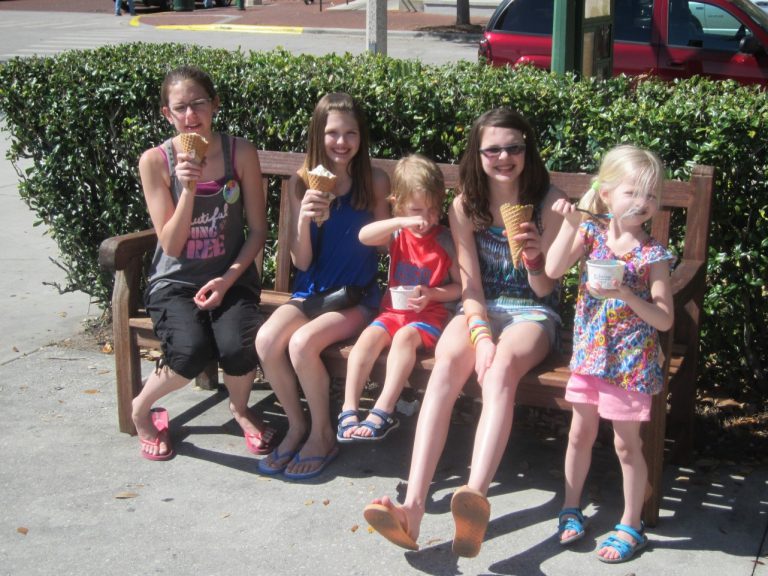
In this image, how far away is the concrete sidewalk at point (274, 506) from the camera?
351 cm

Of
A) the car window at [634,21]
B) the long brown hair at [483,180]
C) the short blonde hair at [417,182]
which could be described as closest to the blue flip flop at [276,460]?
the short blonde hair at [417,182]

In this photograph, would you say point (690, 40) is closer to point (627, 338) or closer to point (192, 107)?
point (192, 107)

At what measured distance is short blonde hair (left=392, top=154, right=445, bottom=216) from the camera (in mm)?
4027

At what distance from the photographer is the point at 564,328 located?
4496 mm

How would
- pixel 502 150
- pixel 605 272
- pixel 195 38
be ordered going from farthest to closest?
pixel 195 38 → pixel 502 150 → pixel 605 272

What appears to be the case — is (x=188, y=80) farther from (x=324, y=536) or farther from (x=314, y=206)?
(x=324, y=536)

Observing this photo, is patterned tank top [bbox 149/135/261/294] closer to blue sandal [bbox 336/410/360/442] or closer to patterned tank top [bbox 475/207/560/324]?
blue sandal [bbox 336/410/360/442]

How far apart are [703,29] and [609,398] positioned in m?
7.50

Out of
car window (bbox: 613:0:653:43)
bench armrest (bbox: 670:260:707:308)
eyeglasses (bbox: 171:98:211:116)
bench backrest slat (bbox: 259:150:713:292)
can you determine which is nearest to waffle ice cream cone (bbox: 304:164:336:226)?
bench backrest slat (bbox: 259:150:713:292)

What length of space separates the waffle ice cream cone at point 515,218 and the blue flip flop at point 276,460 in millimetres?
1276

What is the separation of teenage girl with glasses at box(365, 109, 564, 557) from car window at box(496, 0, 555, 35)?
22.6ft

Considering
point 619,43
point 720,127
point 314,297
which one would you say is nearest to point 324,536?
point 314,297

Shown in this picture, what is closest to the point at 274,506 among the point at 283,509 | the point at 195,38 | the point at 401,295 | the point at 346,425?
the point at 283,509

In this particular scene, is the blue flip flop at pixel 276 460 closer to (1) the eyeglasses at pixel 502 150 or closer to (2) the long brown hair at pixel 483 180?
(2) the long brown hair at pixel 483 180
